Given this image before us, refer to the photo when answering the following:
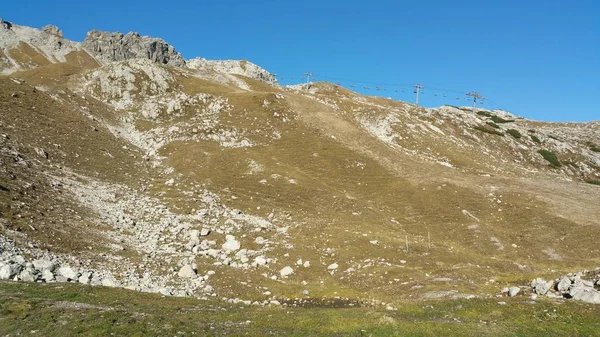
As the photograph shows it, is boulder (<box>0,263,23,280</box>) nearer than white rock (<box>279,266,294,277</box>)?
Yes

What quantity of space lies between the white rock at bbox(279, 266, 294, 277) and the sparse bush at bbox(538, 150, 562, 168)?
88.1 m


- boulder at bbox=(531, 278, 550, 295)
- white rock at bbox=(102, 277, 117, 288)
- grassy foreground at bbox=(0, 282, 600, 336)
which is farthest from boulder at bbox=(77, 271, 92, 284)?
boulder at bbox=(531, 278, 550, 295)

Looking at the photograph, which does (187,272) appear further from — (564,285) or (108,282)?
(564,285)

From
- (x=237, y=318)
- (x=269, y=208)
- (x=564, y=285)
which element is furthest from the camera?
(x=269, y=208)

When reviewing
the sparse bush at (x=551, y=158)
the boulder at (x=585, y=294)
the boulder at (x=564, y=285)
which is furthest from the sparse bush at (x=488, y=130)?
the boulder at (x=585, y=294)

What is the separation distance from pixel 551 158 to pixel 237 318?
104m

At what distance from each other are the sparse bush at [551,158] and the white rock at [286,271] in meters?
88.1

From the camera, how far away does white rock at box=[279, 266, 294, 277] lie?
129 ft

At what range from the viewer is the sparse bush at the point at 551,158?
100m

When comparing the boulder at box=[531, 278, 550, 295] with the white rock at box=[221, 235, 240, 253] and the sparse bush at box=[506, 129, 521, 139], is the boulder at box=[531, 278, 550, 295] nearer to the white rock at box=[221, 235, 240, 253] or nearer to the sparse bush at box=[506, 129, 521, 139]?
the white rock at box=[221, 235, 240, 253]

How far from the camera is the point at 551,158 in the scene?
335 ft

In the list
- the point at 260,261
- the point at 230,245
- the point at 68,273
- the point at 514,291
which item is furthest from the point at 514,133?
the point at 68,273

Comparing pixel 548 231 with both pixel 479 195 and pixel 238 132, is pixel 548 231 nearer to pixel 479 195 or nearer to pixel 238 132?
pixel 479 195

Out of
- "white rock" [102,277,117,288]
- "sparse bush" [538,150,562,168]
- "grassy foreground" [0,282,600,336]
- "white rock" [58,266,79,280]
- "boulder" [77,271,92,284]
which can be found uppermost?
"sparse bush" [538,150,562,168]
